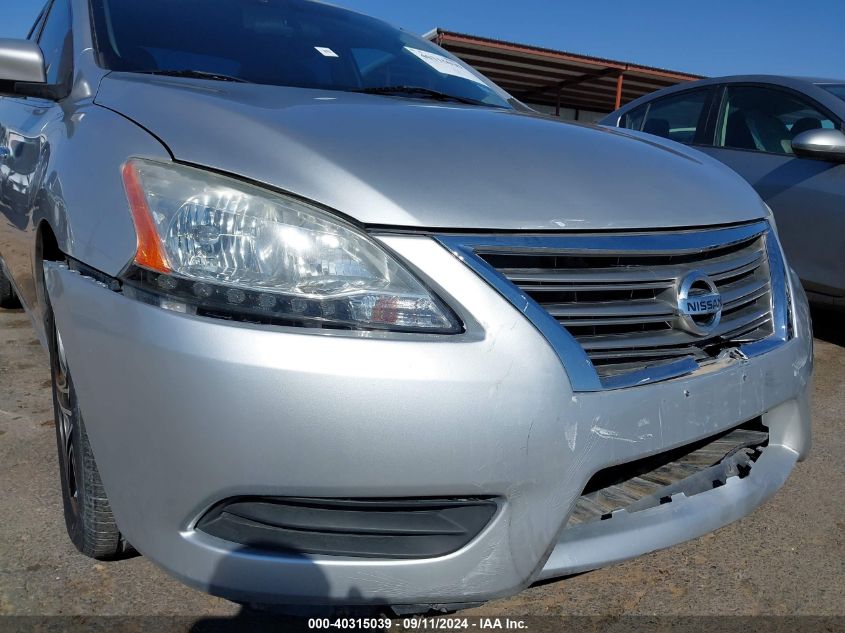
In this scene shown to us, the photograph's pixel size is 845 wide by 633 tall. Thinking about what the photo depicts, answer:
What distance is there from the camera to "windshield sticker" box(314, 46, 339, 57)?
2448 millimetres

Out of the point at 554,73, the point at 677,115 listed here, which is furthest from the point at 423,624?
the point at 554,73

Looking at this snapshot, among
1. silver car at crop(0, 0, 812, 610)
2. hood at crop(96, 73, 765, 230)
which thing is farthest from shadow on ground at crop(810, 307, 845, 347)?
silver car at crop(0, 0, 812, 610)

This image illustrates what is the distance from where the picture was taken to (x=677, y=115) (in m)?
4.35

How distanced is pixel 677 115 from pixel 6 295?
3.91 m

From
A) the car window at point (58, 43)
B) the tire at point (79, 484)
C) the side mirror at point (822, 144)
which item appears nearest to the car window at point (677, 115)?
the side mirror at point (822, 144)

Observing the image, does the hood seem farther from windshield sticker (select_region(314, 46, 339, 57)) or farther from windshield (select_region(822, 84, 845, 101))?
windshield (select_region(822, 84, 845, 101))

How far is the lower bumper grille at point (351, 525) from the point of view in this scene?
1.22 meters

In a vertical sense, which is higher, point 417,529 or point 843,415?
point 417,529

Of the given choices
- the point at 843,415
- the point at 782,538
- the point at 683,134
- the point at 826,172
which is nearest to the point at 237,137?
the point at 782,538

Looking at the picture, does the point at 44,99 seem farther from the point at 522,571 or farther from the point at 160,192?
the point at 522,571

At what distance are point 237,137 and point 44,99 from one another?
0.93m

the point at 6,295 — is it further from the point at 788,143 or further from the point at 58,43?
the point at 788,143

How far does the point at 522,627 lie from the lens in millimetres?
1597

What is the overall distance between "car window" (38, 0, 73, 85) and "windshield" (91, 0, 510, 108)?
0.12 meters
